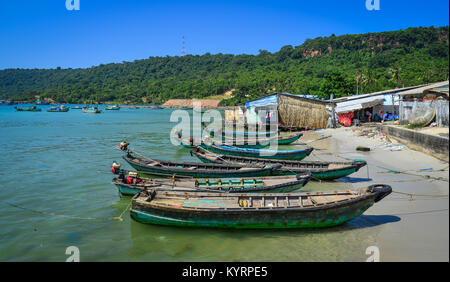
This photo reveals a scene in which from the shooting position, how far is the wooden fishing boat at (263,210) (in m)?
8.59

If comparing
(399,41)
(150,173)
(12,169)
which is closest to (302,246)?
(150,173)

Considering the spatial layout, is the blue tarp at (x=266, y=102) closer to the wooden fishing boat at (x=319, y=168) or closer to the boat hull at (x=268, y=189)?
the wooden fishing boat at (x=319, y=168)

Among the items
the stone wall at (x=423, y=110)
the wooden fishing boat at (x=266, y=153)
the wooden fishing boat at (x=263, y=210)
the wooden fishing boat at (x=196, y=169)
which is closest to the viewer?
the wooden fishing boat at (x=263, y=210)

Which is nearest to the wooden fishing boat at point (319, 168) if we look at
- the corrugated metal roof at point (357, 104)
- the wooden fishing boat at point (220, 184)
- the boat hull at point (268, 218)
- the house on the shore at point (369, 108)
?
the wooden fishing boat at point (220, 184)

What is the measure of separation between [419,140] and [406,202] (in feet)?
21.7

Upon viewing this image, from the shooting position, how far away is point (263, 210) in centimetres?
860

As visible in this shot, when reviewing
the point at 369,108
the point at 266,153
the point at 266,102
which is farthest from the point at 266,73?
the point at 266,153

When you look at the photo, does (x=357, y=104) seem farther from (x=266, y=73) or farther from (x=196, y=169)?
(x=266, y=73)

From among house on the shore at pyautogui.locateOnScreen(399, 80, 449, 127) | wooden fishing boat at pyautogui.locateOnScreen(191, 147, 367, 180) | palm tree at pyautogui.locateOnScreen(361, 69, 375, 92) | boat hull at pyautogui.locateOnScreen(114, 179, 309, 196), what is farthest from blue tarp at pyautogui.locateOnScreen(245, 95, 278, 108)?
palm tree at pyautogui.locateOnScreen(361, 69, 375, 92)

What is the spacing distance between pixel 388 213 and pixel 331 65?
9589 centimetres

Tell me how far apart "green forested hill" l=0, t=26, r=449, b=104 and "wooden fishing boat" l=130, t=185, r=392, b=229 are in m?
32.2

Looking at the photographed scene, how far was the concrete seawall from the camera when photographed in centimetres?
1196

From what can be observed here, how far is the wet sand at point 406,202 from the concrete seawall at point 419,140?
321 millimetres
